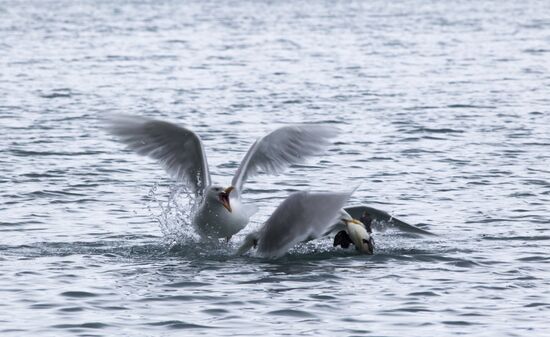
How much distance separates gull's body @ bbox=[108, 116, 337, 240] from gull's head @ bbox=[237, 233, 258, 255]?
0.46 meters

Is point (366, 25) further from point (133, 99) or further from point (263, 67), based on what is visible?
point (133, 99)

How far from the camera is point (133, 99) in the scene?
35.0 meters

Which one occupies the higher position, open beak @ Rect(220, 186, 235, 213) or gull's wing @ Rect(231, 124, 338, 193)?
gull's wing @ Rect(231, 124, 338, 193)

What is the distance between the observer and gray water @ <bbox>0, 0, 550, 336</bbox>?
13625mm

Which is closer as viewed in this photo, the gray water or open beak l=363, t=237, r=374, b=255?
the gray water

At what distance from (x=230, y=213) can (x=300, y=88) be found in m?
21.7

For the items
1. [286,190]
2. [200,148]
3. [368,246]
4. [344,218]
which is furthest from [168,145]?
[286,190]

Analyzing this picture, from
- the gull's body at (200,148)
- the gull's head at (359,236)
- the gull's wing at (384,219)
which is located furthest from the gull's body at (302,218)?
the gull's wing at (384,219)

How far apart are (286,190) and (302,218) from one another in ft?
21.3

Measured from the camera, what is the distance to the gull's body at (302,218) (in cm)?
1480

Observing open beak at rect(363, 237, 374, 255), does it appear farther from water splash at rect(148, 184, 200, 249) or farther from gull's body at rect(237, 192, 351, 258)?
water splash at rect(148, 184, 200, 249)


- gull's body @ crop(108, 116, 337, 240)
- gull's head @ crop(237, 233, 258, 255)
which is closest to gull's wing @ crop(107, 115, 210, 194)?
gull's body @ crop(108, 116, 337, 240)

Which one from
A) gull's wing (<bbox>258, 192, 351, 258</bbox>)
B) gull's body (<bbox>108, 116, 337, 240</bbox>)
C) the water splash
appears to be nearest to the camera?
gull's wing (<bbox>258, 192, 351, 258</bbox>)

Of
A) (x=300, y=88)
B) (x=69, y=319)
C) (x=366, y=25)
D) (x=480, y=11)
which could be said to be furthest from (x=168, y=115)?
(x=480, y=11)
